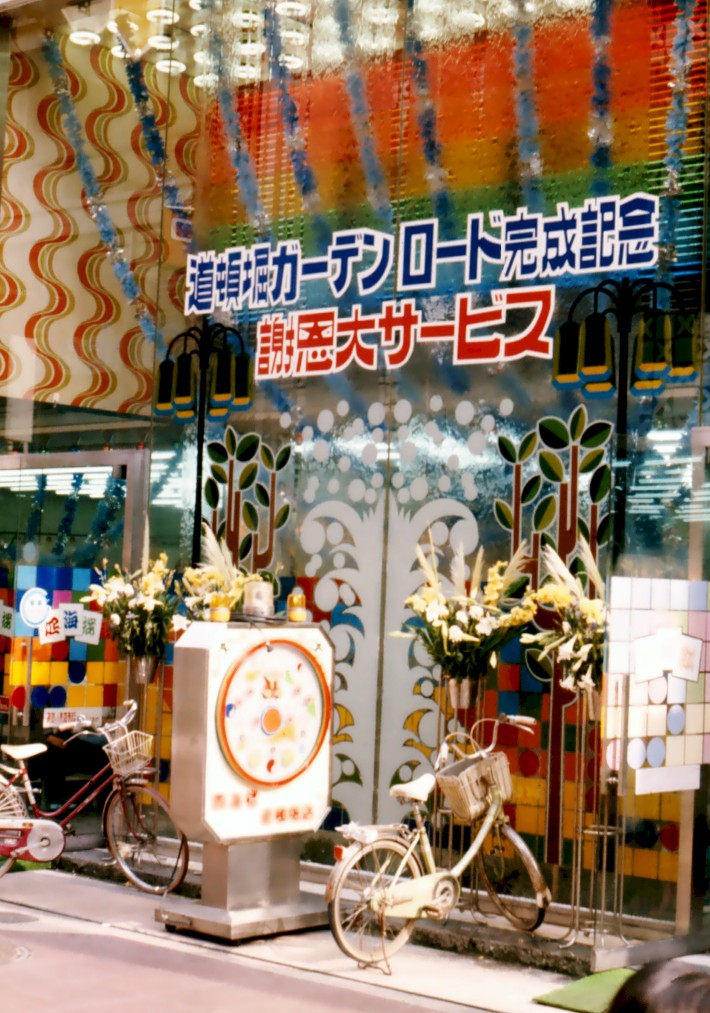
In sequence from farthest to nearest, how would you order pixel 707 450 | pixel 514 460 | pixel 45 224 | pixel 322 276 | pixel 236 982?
pixel 45 224, pixel 322 276, pixel 514 460, pixel 707 450, pixel 236 982

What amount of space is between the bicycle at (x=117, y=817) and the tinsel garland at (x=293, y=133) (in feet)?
10.8

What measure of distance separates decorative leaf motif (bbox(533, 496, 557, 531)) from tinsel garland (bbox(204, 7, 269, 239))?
9.12 feet

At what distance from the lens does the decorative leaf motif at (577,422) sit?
7.50 metres

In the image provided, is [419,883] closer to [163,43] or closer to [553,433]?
[553,433]

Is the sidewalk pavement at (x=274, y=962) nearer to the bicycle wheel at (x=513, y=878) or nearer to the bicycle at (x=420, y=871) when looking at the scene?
the bicycle at (x=420, y=871)

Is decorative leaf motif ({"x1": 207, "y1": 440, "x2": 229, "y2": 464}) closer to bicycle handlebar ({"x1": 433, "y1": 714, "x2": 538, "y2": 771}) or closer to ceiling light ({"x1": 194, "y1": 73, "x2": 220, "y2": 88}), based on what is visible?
ceiling light ({"x1": 194, "y1": 73, "x2": 220, "y2": 88})

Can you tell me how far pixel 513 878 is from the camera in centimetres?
739

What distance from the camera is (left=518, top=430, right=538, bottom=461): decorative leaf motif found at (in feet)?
25.2

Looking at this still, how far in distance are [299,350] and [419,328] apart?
3.11 ft

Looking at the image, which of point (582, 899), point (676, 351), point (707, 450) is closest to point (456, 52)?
point (676, 351)

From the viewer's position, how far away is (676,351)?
7.17 metres

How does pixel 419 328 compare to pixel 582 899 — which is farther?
pixel 419 328

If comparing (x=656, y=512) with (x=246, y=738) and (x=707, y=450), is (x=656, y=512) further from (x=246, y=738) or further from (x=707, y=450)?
(x=246, y=738)

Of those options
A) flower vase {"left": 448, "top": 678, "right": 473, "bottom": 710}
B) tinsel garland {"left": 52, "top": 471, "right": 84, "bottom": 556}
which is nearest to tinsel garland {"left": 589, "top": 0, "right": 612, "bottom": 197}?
flower vase {"left": 448, "top": 678, "right": 473, "bottom": 710}
